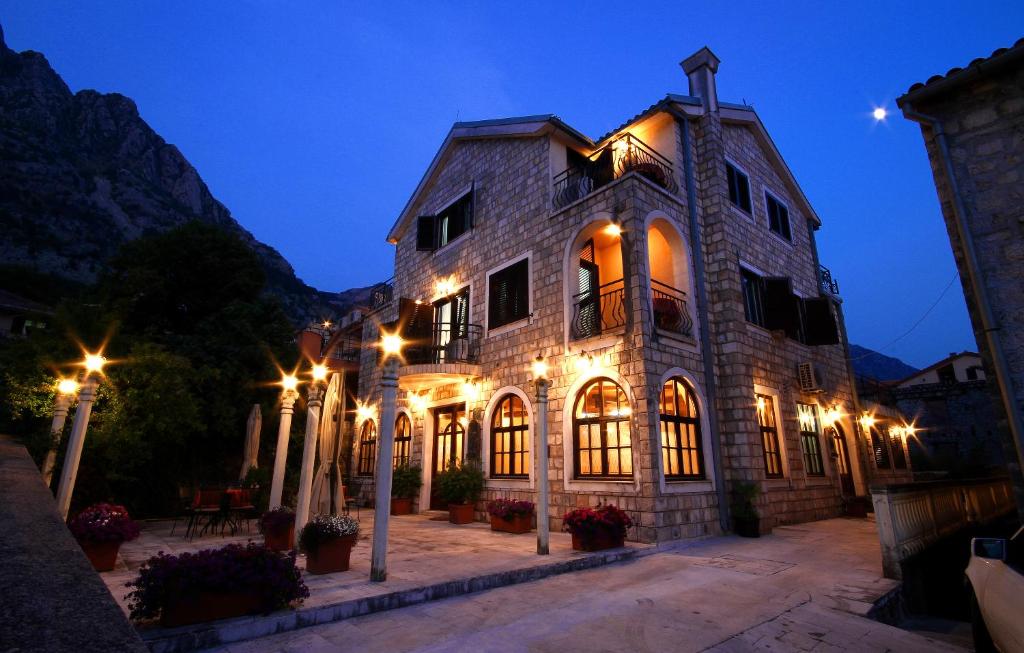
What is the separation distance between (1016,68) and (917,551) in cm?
607

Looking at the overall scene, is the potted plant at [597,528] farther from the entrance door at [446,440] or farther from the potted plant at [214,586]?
the entrance door at [446,440]

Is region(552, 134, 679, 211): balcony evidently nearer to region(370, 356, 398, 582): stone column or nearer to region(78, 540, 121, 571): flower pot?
region(370, 356, 398, 582): stone column

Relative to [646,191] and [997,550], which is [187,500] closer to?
[646,191]

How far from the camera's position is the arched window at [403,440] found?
13.6 meters

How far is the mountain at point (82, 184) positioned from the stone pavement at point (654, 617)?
34.2m

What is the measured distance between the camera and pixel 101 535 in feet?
18.1

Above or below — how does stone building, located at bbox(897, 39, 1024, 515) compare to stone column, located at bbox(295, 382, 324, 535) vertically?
above

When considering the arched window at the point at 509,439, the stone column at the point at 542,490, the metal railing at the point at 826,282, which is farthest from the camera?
the metal railing at the point at 826,282

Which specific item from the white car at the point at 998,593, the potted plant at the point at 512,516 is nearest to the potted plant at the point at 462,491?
the potted plant at the point at 512,516

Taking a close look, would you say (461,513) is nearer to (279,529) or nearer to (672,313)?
(279,529)

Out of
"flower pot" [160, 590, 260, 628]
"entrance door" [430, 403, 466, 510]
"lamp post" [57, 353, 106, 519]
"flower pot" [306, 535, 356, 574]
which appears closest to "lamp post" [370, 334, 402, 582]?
"flower pot" [306, 535, 356, 574]

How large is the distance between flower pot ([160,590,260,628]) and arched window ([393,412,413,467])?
9.35m

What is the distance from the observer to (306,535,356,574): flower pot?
5543 mm

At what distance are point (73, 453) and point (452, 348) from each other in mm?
7712
